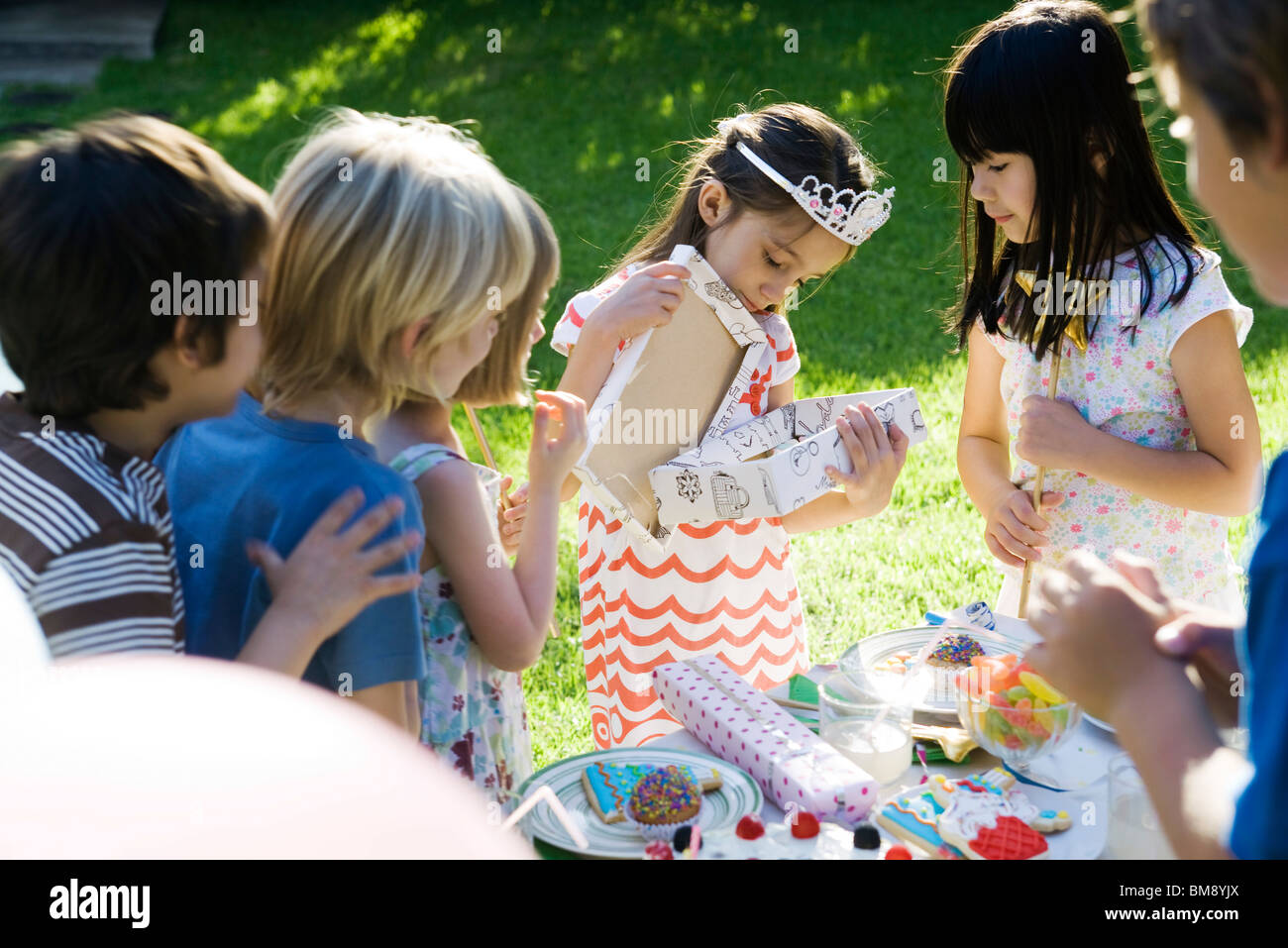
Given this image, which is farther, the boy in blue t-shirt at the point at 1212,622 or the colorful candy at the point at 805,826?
the colorful candy at the point at 805,826

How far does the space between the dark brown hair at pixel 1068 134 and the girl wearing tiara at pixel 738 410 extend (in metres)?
0.26

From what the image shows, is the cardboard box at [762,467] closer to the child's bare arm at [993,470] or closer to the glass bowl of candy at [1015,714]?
the child's bare arm at [993,470]

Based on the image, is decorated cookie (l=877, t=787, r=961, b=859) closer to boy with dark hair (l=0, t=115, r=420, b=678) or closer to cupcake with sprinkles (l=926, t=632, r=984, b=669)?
cupcake with sprinkles (l=926, t=632, r=984, b=669)

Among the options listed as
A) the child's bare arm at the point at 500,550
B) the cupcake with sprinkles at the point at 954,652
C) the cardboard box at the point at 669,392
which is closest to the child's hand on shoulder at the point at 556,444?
the child's bare arm at the point at 500,550

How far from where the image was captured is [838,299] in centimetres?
698

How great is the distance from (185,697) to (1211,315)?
2.01 m

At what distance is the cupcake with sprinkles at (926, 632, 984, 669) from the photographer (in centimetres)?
196

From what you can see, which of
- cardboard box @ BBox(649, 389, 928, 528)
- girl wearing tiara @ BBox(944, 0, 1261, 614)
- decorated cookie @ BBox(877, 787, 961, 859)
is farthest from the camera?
girl wearing tiara @ BBox(944, 0, 1261, 614)

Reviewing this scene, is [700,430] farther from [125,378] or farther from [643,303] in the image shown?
[125,378]

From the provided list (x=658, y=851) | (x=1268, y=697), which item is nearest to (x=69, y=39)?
(x=658, y=851)

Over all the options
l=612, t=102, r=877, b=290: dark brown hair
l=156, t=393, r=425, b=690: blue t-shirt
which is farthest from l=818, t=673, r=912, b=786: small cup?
l=612, t=102, r=877, b=290: dark brown hair

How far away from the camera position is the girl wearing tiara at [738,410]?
2.32 m

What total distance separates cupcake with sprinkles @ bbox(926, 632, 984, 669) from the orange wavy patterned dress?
628 millimetres

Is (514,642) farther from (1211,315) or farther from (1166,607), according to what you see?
(1211,315)
